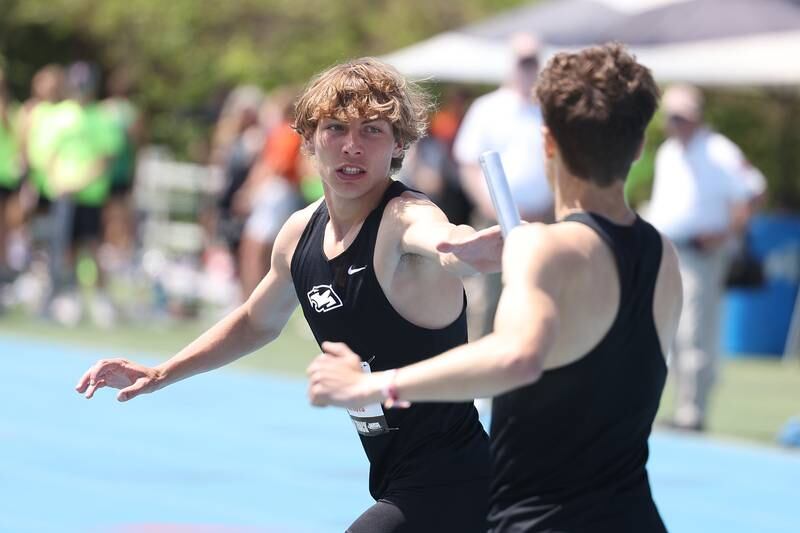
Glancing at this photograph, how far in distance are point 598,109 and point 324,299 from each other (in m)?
1.12

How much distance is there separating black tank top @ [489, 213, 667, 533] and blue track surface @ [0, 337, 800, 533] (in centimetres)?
375

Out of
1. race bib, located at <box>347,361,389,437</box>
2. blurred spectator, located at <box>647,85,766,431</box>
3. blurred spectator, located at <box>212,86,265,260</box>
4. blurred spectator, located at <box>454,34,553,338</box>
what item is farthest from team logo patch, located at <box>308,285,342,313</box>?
blurred spectator, located at <box>212,86,265,260</box>

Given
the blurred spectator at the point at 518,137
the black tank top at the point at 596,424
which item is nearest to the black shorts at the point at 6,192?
the blurred spectator at the point at 518,137

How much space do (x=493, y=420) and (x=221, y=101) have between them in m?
22.9

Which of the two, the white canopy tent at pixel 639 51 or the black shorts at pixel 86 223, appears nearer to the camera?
the white canopy tent at pixel 639 51

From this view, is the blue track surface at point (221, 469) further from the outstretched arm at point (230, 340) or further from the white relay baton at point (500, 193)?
the white relay baton at point (500, 193)

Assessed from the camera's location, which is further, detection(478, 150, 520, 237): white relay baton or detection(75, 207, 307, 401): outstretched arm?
detection(75, 207, 307, 401): outstretched arm

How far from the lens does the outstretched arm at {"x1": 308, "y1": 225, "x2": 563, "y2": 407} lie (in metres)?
3.00

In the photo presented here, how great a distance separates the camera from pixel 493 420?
344 centimetres

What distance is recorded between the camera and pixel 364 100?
403 centimetres

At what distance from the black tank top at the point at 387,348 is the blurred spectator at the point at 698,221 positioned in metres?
5.91

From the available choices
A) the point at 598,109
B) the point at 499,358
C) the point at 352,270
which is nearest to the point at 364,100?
the point at 352,270

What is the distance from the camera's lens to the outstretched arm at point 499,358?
3.00 m

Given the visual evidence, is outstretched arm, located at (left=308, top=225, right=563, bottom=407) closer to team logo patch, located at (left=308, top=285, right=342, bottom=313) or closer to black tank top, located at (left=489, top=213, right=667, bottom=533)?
black tank top, located at (left=489, top=213, right=667, bottom=533)
